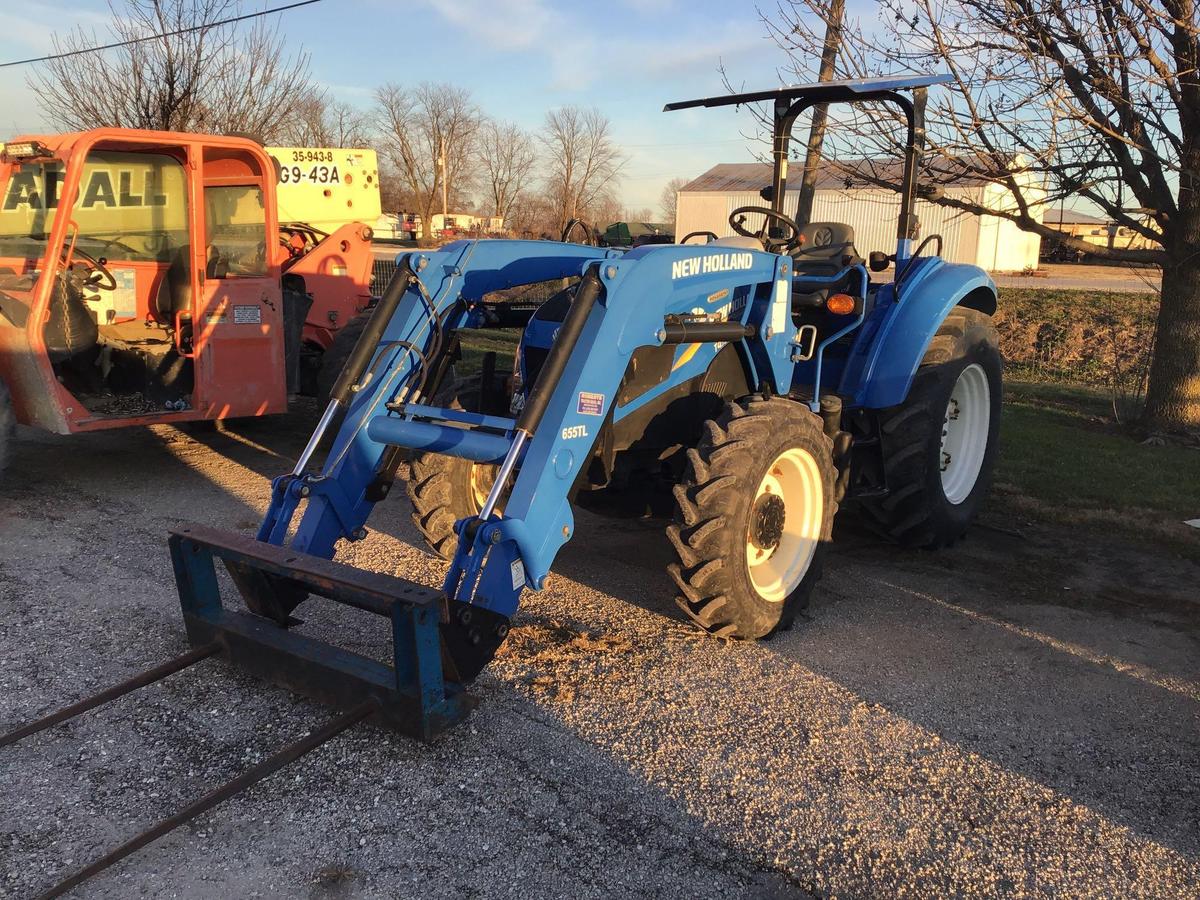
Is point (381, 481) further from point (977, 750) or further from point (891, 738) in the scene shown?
point (977, 750)

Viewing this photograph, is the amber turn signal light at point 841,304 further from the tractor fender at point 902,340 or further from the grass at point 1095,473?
the grass at point 1095,473

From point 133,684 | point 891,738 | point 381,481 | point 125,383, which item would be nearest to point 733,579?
point 891,738

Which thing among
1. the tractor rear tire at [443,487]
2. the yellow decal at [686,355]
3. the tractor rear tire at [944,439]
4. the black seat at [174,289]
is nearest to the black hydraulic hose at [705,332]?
the yellow decal at [686,355]

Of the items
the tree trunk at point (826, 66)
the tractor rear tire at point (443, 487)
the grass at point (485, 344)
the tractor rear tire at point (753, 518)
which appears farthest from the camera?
the grass at point (485, 344)

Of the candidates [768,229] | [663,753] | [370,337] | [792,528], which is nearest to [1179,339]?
[768,229]

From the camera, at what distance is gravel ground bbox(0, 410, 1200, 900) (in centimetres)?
271

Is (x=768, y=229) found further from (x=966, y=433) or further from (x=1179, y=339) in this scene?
(x=1179, y=339)

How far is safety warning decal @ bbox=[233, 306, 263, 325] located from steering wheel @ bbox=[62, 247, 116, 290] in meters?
0.95

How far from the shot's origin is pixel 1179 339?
835 cm

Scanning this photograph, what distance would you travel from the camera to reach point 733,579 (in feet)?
12.7

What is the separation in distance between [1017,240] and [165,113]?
35.0m

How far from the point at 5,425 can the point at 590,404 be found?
169 inches

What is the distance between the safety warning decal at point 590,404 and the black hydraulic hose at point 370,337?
101cm

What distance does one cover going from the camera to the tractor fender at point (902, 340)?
4988 mm
